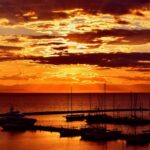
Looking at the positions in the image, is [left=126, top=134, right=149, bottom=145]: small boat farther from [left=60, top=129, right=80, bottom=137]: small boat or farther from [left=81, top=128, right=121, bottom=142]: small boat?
[left=60, top=129, right=80, bottom=137]: small boat

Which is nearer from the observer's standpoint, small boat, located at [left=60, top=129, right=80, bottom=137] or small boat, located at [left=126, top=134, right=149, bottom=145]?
small boat, located at [left=126, top=134, right=149, bottom=145]

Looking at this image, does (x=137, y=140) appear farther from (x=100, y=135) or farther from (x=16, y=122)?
(x=16, y=122)

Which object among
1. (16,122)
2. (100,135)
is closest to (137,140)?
(100,135)

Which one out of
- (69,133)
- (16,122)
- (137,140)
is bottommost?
(137,140)

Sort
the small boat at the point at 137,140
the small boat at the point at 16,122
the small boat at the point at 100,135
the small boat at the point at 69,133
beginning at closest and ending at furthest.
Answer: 1. the small boat at the point at 137,140
2. the small boat at the point at 100,135
3. the small boat at the point at 69,133
4. the small boat at the point at 16,122

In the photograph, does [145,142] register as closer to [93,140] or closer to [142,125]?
[93,140]

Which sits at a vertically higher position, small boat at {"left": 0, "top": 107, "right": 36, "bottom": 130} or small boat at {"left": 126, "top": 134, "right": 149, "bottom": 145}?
small boat at {"left": 0, "top": 107, "right": 36, "bottom": 130}

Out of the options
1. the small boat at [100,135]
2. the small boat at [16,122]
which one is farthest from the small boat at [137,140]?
the small boat at [16,122]

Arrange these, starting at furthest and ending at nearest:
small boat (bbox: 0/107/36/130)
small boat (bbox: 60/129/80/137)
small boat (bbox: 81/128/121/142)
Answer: small boat (bbox: 0/107/36/130) < small boat (bbox: 60/129/80/137) < small boat (bbox: 81/128/121/142)

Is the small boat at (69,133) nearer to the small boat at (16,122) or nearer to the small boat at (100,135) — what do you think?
the small boat at (100,135)

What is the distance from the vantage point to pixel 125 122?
4124 inches

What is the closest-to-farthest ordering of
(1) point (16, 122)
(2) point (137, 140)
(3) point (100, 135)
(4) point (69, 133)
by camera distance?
(2) point (137, 140), (3) point (100, 135), (4) point (69, 133), (1) point (16, 122)

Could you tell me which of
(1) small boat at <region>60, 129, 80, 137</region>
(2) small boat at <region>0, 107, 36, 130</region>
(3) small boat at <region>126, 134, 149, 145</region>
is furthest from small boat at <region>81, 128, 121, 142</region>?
(2) small boat at <region>0, 107, 36, 130</region>

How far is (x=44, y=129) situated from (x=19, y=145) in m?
15.3
